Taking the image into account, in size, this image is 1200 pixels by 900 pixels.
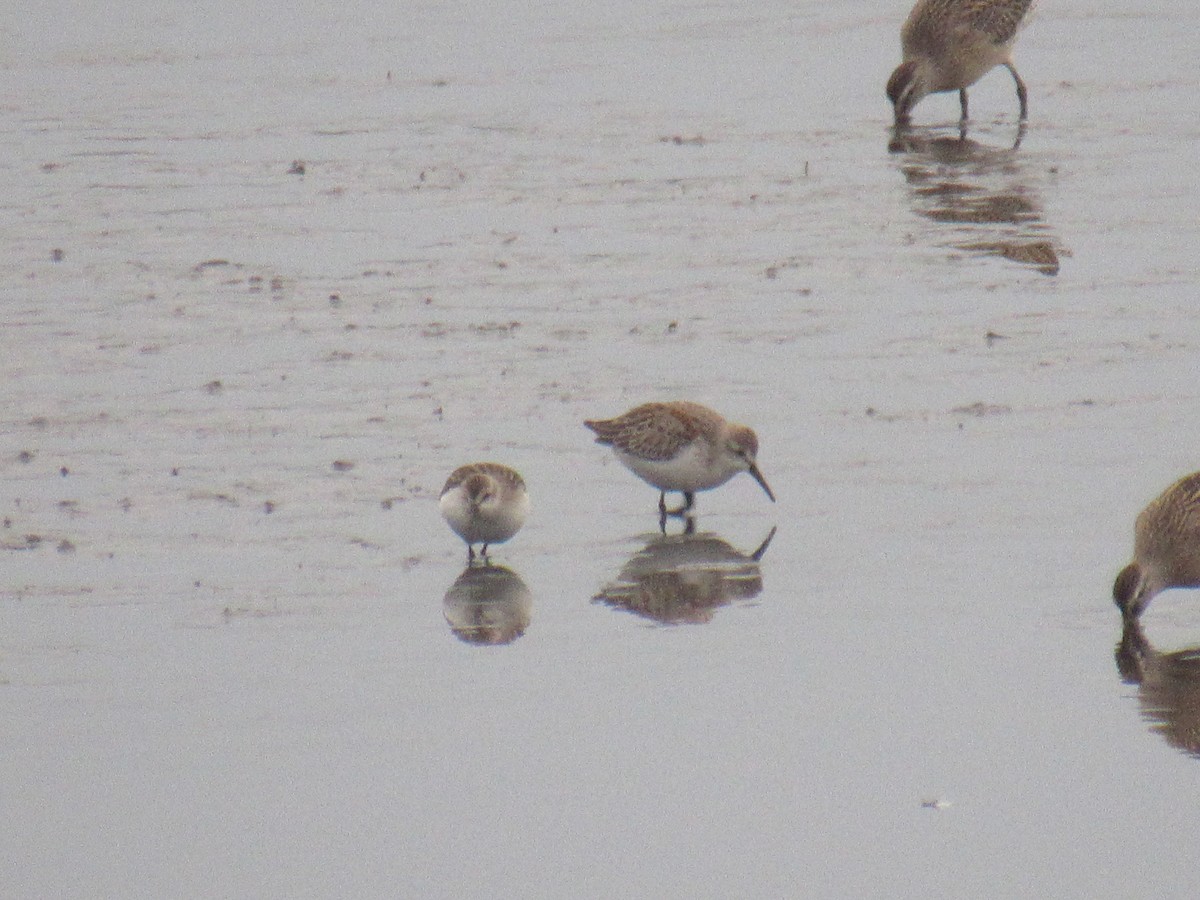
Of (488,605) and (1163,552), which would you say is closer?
(1163,552)

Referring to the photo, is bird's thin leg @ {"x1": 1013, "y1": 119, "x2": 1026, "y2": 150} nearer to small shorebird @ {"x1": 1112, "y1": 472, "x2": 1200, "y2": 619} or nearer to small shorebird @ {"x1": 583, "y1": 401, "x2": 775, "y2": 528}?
small shorebird @ {"x1": 583, "y1": 401, "x2": 775, "y2": 528}

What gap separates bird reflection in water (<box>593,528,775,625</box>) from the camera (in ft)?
35.1

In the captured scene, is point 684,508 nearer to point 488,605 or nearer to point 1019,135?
point 488,605

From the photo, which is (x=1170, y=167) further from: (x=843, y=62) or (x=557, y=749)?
(x=557, y=749)

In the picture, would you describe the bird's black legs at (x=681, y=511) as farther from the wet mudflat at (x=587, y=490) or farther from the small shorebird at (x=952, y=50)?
the small shorebird at (x=952, y=50)

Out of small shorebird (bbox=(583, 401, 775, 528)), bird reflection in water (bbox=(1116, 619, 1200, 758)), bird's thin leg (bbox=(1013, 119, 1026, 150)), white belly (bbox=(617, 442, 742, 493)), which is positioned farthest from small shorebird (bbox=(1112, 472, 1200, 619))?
bird's thin leg (bbox=(1013, 119, 1026, 150))

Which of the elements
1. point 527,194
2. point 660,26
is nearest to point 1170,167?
point 527,194

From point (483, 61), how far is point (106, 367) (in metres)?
12.9

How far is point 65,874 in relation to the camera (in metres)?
8.09

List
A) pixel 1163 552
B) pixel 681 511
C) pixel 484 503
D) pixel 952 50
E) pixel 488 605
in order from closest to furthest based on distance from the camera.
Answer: pixel 1163 552 < pixel 488 605 < pixel 484 503 < pixel 681 511 < pixel 952 50

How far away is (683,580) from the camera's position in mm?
11102

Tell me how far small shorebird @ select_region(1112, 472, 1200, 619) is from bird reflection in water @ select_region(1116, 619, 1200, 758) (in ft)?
0.48

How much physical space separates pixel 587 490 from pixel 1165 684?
Answer: 398cm

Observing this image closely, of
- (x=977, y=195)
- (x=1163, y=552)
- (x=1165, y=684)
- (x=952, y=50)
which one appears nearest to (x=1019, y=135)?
(x=952, y=50)
